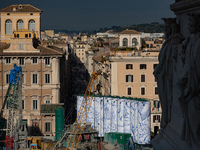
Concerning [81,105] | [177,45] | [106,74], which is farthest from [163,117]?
[106,74]

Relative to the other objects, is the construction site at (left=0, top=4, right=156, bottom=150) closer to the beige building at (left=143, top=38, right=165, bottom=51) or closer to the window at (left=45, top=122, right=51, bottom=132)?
the window at (left=45, top=122, right=51, bottom=132)

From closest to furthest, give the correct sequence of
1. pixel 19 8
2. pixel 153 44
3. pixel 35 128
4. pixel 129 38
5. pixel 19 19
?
1. pixel 35 128
2. pixel 19 19
3. pixel 19 8
4. pixel 129 38
5. pixel 153 44

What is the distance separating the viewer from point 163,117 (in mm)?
9711

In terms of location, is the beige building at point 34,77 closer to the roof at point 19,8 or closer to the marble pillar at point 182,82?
the roof at point 19,8

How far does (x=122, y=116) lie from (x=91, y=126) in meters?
4.11

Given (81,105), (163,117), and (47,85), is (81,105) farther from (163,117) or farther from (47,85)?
(163,117)

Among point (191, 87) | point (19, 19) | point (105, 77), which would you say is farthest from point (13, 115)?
point (191, 87)

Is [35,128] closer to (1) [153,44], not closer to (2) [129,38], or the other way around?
(2) [129,38]

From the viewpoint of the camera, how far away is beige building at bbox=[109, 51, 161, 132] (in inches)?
2356

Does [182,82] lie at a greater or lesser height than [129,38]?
greater

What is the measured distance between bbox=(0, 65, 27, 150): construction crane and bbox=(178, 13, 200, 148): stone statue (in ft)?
116

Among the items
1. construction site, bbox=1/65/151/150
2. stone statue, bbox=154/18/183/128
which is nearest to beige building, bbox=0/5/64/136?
construction site, bbox=1/65/151/150

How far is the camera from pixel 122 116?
49719 millimetres

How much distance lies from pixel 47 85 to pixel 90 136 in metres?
10.1
